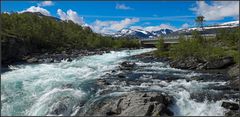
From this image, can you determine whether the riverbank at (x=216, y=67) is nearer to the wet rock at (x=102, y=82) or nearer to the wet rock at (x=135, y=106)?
the wet rock at (x=102, y=82)

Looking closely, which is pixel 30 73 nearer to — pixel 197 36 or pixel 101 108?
pixel 101 108

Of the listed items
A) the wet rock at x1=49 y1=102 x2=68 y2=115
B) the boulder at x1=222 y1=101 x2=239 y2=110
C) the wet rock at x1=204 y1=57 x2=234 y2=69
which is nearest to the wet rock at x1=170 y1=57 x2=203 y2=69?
the wet rock at x1=204 y1=57 x2=234 y2=69

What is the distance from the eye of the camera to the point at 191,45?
→ 61344mm

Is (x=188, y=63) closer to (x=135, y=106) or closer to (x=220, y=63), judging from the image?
(x=220, y=63)

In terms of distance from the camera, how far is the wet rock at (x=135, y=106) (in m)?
25.3

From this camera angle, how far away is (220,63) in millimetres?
51250

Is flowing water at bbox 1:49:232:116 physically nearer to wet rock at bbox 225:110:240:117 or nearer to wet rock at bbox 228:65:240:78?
wet rock at bbox 225:110:240:117

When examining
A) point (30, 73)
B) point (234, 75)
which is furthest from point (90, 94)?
point (234, 75)

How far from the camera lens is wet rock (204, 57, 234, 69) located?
167 ft

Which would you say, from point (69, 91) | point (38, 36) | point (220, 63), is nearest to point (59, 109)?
point (69, 91)

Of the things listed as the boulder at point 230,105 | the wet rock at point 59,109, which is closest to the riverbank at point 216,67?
the boulder at point 230,105

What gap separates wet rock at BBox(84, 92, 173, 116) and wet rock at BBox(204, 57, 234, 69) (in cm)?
2451

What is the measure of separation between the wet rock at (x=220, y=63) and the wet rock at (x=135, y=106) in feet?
80.4

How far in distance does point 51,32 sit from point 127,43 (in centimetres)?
4241
